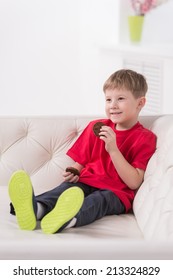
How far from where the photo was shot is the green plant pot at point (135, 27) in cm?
416

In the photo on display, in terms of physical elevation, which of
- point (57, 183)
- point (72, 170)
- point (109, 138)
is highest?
point (109, 138)

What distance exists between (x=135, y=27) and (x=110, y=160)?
204 cm

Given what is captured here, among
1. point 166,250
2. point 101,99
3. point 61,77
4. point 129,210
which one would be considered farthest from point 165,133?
point 61,77

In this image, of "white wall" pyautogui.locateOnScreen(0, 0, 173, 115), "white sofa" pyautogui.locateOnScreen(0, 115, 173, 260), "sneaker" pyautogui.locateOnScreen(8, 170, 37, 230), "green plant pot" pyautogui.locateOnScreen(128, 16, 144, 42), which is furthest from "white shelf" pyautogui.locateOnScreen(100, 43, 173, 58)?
"sneaker" pyautogui.locateOnScreen(8, 170, 37, 230)

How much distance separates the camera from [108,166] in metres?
2.31

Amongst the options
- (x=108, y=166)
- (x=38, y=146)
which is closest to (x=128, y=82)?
(x=108, y=166)

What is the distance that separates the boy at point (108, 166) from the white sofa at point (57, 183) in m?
0.04

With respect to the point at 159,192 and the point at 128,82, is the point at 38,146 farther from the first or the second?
the point at 159,192

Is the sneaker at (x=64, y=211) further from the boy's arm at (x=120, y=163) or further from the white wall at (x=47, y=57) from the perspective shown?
the white wall at (x=47, y=57)

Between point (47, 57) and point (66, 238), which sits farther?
point (47, 57)

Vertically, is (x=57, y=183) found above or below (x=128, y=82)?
below

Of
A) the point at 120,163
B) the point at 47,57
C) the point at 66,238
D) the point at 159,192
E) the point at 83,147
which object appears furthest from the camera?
the point at 47,57

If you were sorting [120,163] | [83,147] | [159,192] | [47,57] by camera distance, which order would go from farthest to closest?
[47,57] → [83,147] → [120,163] → [159,192]

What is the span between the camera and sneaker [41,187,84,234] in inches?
73.7
